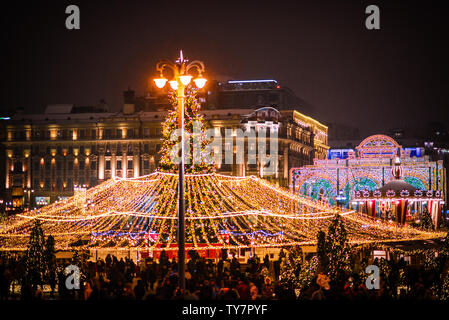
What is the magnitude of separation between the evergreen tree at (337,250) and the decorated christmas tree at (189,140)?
29.3 feet

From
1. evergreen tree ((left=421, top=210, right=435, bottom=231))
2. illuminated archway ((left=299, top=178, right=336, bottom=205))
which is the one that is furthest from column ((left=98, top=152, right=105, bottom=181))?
evergreen tree ((left=421, top=210, right=435, bottom=231))

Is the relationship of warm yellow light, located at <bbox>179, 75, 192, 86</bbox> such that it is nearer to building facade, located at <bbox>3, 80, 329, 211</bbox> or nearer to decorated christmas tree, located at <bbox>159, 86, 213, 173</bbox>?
decorated christmas tree, located at <bbox>159, 86, 213, 173</bbox>

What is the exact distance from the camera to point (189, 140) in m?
29.5

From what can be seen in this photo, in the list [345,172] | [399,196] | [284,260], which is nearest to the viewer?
[284,260]

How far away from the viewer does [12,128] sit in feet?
296

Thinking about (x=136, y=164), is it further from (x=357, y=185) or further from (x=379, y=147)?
(x=379, y=147)

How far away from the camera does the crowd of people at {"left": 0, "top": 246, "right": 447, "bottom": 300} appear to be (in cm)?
1515

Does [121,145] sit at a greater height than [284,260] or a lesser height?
greater

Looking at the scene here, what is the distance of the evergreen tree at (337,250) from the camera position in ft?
68.7

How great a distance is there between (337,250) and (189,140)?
400 inches

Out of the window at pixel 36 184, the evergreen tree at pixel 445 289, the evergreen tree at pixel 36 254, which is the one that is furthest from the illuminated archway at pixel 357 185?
the evergreen tree at pixel 445 289
